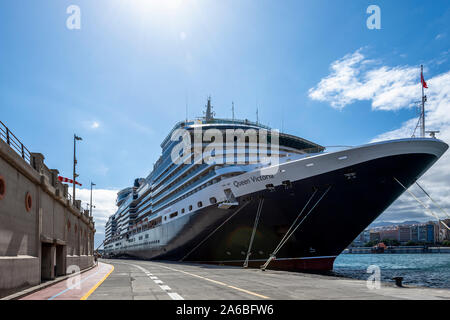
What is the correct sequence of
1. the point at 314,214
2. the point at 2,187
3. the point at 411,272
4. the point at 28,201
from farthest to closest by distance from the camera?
the point at 411,272 < the point at 314,214 < the point at 28,201 < the point at 2,187

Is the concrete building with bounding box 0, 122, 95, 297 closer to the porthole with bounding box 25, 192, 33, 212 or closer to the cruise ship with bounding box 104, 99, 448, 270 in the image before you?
the porthole with bounding box 25, 192, 33, 212

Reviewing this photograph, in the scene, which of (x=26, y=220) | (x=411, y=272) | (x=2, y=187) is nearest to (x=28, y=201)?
(x=26, y=220)

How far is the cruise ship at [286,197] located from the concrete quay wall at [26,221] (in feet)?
34.4

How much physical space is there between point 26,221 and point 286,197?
1390 centimetres

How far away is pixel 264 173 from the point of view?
22.3 meters

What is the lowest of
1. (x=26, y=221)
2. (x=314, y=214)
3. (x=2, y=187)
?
(x=314, y=214)

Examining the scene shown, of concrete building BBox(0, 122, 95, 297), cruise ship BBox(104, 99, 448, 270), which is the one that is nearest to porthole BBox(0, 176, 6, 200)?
concrete building BBox(0, 122, 95, 297)

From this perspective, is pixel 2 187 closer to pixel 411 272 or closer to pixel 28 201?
pixel 28 201

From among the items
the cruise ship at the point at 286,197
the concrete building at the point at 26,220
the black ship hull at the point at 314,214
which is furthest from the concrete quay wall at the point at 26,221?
the black ship hull at the point at 314,214

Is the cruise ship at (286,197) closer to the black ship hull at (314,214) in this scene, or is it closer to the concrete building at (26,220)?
the black ship hull at (314,214)

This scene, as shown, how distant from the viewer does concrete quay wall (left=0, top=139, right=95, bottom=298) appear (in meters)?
9.75

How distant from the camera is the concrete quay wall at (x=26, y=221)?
9.75 meters

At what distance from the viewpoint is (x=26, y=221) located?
11664 mm
